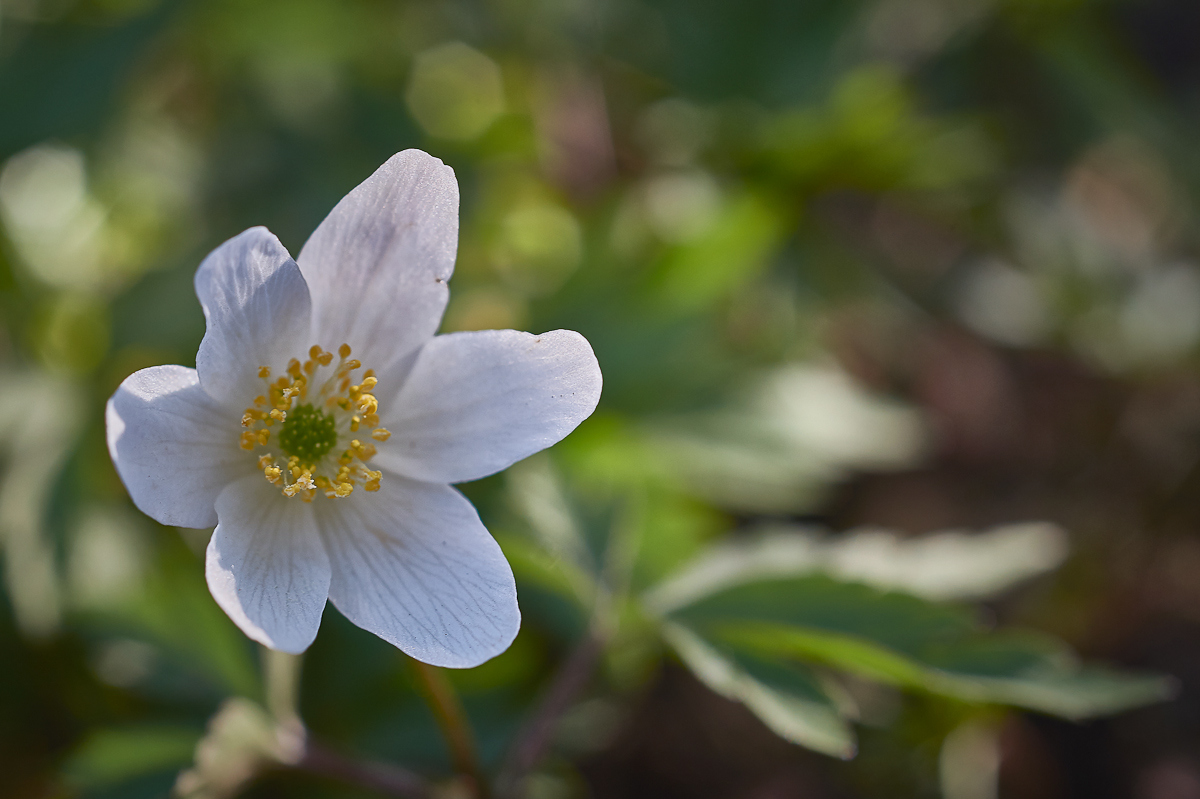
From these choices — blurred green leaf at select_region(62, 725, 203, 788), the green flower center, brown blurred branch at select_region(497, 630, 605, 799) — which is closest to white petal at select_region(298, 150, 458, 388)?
the green flower center

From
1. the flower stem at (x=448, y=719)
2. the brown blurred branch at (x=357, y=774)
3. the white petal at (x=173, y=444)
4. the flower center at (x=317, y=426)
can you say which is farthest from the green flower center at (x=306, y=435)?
the brown blurred branch at (x=357, y=774)

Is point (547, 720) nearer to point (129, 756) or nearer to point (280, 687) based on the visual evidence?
point (280, 687)

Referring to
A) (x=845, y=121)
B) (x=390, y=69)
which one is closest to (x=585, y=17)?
(x=390, y=69)

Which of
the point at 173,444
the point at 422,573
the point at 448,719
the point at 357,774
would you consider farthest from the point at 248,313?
the point at 357,774

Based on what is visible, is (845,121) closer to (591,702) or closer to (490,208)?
(490,208)

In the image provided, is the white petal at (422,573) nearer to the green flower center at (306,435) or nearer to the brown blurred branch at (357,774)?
the green flower center at (306,435)

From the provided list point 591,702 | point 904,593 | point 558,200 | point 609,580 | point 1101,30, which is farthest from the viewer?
point 1101,30

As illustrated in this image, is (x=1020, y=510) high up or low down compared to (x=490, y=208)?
down

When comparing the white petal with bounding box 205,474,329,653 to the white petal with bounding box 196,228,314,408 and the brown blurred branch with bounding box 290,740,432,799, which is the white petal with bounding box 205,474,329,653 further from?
the brown blurred branch with bounding box 290,740,432,799
